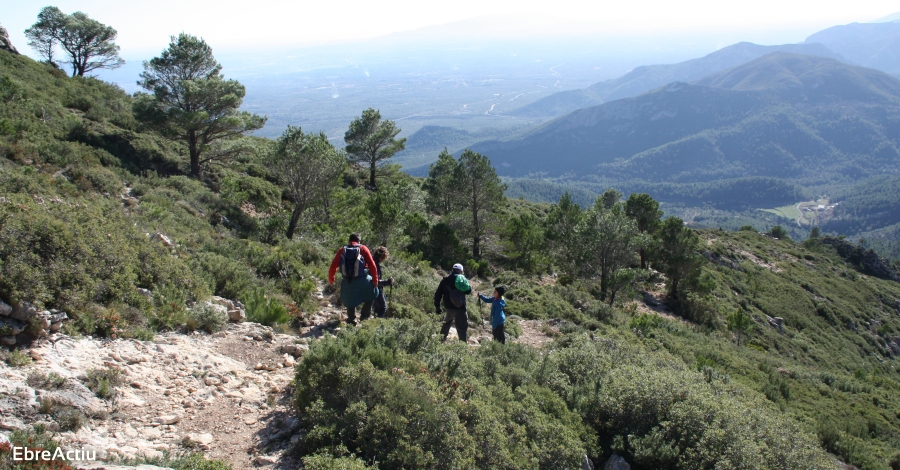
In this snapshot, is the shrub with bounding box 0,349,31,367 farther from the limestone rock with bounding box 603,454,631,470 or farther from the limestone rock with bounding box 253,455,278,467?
the limestone rock with bounding box 603,454,631,470

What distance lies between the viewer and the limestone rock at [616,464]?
5.50 meters

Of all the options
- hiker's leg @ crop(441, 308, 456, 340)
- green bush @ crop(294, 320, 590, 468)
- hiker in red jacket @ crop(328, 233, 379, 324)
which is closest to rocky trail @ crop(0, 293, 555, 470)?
green bush @ crop(294, 320, 590, 468)

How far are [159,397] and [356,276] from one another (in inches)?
137

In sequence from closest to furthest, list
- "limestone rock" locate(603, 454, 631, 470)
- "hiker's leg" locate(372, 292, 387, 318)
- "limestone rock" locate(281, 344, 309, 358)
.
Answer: "limestone rock" locate(603, 454, 631, 470) → "limestone rock" locate(281, 344, 309, 358) → "hiker's leg" locate(372, 292, 387, 318)

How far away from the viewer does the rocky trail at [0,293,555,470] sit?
13.4ft

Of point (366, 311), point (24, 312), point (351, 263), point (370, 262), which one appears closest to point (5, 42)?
point (24, 312)

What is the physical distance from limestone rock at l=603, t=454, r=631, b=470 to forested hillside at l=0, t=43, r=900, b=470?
0.55ft

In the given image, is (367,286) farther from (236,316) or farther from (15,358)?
(15,358)

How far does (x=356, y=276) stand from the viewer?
790 centimetres

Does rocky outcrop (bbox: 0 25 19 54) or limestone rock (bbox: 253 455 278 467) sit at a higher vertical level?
rocky outcrop (bbox: 0 25 19 54)

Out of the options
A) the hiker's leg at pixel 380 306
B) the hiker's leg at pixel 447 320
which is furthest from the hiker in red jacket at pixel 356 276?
the hiker's leg at pixel 447 320

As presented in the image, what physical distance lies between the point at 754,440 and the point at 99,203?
12.3 metres

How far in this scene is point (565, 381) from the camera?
6973 mm

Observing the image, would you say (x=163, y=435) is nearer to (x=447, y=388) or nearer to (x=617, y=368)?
(x=447, y=388)
